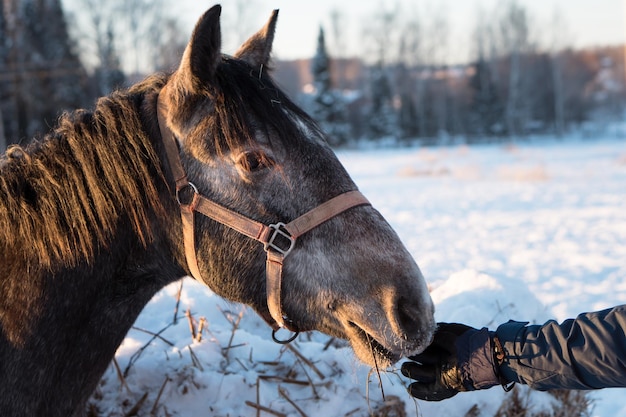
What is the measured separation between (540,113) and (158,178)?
55727 millimetres

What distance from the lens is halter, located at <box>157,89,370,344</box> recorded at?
72.8 inches

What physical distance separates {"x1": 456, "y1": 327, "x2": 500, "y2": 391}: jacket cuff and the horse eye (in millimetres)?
1034

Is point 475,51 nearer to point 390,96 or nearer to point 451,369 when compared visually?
point 390,96

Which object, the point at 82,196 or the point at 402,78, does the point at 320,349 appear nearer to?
the point at 82,196

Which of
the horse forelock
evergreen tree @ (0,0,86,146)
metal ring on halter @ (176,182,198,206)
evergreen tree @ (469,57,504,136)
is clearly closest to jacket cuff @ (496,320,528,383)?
the horse forelock

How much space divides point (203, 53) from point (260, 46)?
580mm

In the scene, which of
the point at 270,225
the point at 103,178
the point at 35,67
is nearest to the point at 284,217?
the point at 270,225

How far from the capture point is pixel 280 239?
1.86m

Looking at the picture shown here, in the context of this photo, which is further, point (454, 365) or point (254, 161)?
point (454, 365)

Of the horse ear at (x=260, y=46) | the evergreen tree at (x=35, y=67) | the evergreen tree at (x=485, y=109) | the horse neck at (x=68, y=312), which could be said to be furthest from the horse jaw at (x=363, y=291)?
the evergreen tree at (x=485, y=109)

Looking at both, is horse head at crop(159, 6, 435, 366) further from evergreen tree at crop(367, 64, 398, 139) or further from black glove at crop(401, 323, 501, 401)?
evergreen tree at crop(367, 64, 398, 139)

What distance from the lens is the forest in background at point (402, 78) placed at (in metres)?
33.0

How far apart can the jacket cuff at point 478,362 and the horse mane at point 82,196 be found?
1283mm

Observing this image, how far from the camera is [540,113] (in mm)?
51844
